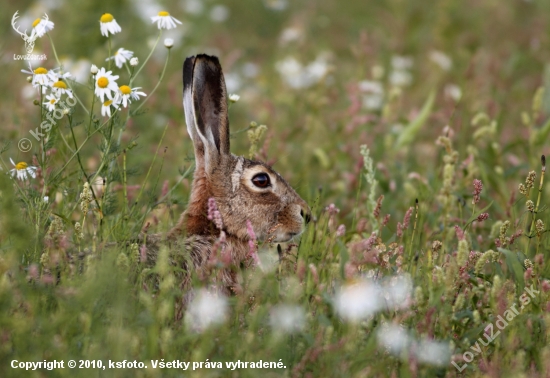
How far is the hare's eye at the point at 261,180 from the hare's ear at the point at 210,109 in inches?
11.4

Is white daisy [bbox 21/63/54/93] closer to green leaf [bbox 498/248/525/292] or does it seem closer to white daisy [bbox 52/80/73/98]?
white daisy [bbox 52/80/73/98]

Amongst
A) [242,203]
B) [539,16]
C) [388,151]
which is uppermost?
[539,16]

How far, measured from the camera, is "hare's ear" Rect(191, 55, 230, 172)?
19.2ft

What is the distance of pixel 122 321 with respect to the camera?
388cm

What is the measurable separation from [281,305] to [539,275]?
1.81 metres

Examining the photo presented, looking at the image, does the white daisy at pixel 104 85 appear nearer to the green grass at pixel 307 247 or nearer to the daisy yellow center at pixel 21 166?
the green grass at pixel 307 247

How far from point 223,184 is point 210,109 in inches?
22.6

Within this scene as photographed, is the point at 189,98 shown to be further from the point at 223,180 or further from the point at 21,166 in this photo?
the point at 21,166

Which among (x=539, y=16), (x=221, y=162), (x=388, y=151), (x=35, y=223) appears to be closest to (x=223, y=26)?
(x=539, y=16)

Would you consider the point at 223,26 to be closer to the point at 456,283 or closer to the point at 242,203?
the point at 242,203

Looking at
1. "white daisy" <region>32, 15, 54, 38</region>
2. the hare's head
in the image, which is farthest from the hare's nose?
"white daisy" <region>32, 15, 54, 38</region>

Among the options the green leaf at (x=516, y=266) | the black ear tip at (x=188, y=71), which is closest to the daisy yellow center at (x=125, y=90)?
the black ear tip at (x=188, y=71)

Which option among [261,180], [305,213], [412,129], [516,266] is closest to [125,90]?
[261,180]

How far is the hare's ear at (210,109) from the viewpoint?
19.2ft
